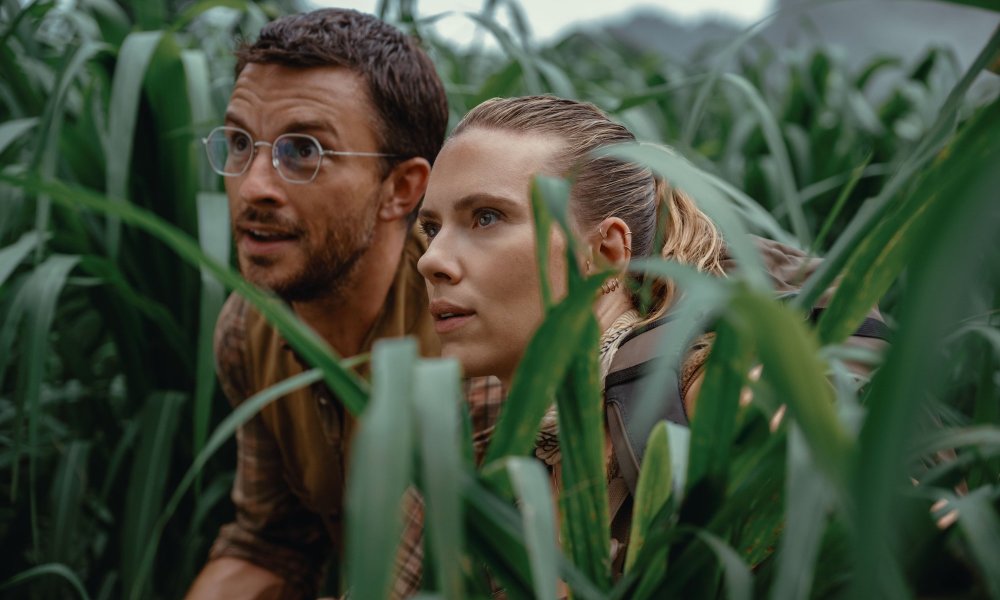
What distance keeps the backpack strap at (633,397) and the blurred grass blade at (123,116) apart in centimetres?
84

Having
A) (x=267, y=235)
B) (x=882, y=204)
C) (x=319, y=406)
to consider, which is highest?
(x=882, y=204)

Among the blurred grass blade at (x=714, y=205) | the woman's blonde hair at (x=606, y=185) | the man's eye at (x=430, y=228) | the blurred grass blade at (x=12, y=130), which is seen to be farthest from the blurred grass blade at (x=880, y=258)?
the blurred grass blade at (x=12, y=130)

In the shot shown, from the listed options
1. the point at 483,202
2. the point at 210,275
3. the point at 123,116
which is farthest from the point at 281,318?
the point at 123,116

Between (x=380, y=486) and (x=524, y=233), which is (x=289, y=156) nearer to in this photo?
(x=524, y=233)

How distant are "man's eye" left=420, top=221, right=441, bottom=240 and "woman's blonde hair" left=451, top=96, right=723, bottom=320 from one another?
11 centimetres

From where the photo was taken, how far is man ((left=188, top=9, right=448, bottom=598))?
155 cm

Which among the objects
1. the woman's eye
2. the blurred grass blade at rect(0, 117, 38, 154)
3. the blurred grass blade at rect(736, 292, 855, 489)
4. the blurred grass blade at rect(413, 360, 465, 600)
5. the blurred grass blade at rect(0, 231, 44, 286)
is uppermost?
the blurred grass blade at rect(736, 292, 855, 489)

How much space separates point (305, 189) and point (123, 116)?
0.32m

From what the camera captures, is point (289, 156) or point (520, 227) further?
point (289, 156)

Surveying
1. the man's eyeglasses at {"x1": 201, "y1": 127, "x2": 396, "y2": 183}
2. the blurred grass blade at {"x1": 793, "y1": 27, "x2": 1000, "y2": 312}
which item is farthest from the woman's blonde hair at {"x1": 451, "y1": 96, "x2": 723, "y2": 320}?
the blurred grass blade at {"x1": 793, "y1": 27, "x2": 1000, "y2": 312}

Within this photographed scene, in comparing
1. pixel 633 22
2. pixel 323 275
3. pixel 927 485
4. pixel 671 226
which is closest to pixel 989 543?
pixel 927 485

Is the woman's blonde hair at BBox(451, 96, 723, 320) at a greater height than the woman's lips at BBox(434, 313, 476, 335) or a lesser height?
greater

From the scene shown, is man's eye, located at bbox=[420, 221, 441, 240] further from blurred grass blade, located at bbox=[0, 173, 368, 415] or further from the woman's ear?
blurred grass blade, located at bbox=[0, 173, 368, 415]

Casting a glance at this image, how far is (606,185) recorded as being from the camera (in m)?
1.24
